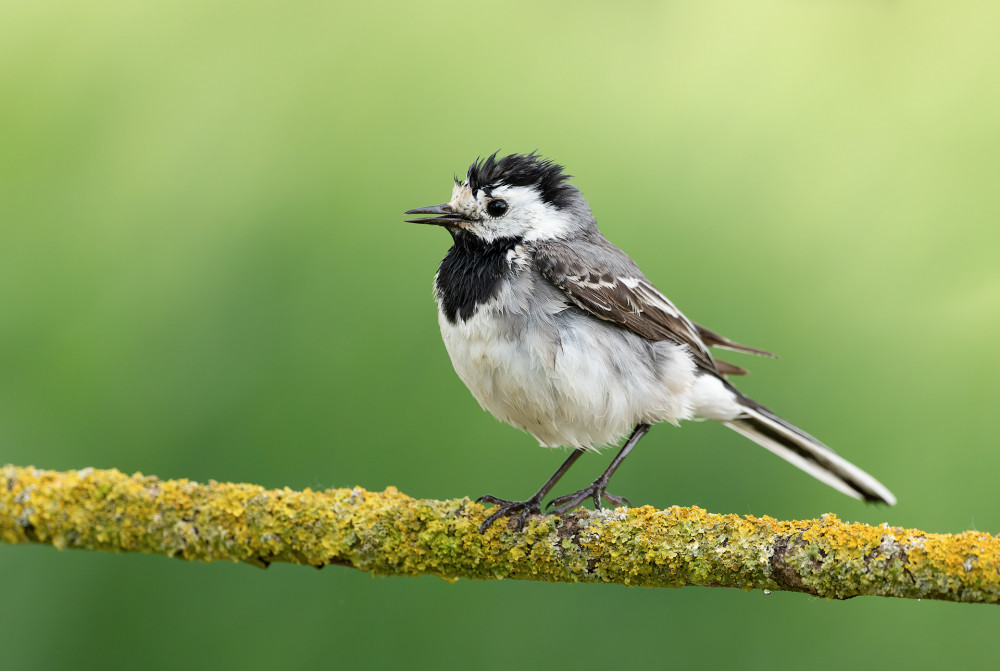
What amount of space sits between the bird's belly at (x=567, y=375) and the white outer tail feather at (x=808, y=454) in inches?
18.5

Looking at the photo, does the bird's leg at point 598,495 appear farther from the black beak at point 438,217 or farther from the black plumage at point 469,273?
the black beak at point 438,217

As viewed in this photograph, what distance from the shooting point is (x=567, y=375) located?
9.26ft

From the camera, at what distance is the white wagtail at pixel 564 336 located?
284 centimetres

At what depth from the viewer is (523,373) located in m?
2.82

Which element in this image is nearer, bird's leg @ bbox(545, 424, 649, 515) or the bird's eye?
bird's leg @ bbox(545, 424, 649, 515)

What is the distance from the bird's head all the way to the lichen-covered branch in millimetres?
1093

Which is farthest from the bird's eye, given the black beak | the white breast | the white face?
the white breast

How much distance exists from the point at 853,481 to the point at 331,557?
1.96 meters

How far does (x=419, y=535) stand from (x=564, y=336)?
87 centimetres

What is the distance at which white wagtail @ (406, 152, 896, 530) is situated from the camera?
9.33 ft

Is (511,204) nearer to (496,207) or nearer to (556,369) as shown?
(496,207)

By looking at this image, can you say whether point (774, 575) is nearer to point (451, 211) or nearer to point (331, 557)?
point (331, 557)

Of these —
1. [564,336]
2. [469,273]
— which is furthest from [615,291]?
Answer: [469,273]

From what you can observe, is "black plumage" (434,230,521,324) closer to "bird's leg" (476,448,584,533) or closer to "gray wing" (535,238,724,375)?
"gray wing" (535,238,724,375)
